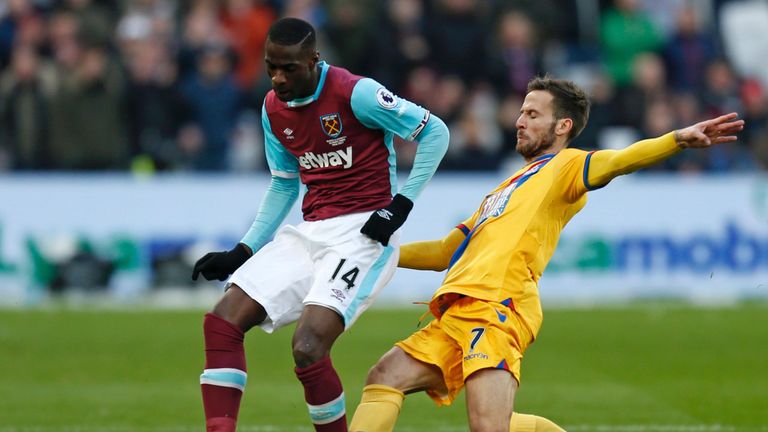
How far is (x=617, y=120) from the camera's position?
18.4 m

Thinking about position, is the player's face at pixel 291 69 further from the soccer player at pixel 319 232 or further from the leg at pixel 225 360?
the leg at pixel 225 360

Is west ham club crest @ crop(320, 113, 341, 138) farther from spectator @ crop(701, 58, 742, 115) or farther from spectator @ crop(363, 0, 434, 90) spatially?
spectator @ crop(701, 58, 742, 115)

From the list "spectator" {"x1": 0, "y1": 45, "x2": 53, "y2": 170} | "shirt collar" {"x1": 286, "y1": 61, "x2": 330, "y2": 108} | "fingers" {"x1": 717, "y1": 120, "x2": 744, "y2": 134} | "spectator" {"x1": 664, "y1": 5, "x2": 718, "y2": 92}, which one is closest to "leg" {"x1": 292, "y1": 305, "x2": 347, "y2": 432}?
"shirt collar" {"x1": 286, "y1": 61, "x2": 330, "y2": 108}

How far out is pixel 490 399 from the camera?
6129 mm

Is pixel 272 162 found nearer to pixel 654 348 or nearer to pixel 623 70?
pixel 654 348

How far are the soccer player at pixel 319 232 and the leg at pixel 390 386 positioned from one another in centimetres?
25

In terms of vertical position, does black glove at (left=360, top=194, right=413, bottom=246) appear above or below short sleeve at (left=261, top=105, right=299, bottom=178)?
below

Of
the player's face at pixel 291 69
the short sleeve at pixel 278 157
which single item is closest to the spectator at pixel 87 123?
the short sleeve at pixel 278 157

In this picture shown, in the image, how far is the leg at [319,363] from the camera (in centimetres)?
640

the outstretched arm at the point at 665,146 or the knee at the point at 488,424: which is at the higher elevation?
the outstretched arm at the point at 665,146

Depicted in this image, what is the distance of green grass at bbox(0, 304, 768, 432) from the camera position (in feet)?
29.8

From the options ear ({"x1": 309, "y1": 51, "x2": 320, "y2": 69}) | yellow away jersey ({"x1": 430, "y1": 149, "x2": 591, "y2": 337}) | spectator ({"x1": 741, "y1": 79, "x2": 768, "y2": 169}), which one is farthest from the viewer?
spectator ({"x1": 741, "y1": 79, "x2": 768, "y2": 169})

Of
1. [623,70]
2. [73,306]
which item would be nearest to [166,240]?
[73,306]

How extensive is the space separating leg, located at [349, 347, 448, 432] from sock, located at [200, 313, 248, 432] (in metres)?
0.62
